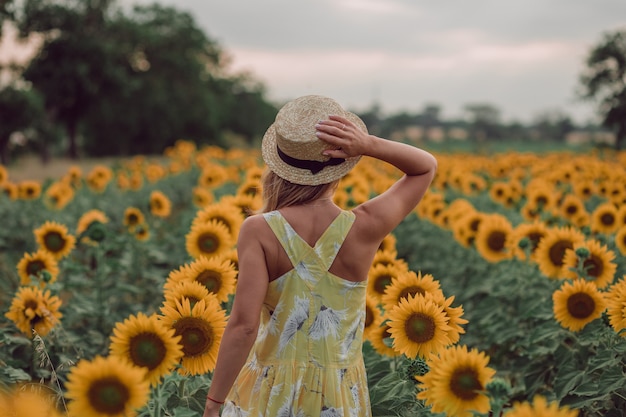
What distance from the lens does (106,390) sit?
1.85m

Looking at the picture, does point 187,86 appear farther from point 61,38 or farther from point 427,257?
point 427,257

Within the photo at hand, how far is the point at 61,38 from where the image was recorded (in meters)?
36.8

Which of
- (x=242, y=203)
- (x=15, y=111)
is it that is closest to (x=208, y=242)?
(x=242, y=203)

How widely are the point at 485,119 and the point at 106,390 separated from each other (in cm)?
6318

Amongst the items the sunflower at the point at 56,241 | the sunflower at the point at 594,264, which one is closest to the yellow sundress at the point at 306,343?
the sunflower at the point at 594,264

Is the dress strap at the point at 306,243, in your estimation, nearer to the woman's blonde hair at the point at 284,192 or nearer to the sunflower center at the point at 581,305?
the woman's blonde hair at the point at 284,192

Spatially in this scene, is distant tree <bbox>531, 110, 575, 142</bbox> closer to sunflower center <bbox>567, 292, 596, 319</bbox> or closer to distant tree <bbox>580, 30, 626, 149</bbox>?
distant tree <bbox>580, 30, 626, 149</bbox>

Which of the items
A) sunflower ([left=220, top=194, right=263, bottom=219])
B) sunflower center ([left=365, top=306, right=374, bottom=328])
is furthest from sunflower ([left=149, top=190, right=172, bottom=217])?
sunflower center ([left=365, top=306, right=374, bottom=328])

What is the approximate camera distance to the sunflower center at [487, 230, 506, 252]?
5.68 metres

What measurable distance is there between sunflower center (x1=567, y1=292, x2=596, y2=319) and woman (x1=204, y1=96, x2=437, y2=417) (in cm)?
152

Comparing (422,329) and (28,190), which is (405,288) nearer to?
(422,329)

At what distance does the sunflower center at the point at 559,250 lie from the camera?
4616mm

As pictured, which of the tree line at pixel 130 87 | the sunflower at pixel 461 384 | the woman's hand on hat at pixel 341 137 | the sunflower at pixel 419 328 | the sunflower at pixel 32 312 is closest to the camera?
the sunflower at pixel 461 384

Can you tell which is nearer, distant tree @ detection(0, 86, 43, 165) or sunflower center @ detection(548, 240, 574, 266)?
sunflower center @ detection(548, 240, 574, 266)
